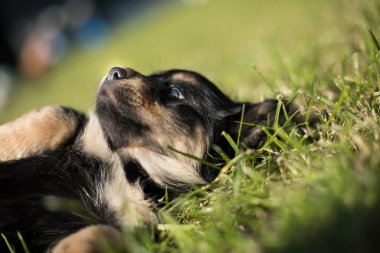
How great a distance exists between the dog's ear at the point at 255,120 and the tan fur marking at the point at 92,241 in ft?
2.58

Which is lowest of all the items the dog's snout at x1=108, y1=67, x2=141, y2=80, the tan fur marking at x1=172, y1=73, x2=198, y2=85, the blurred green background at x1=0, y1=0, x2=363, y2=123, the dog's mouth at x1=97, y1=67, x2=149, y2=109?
the blurred green background at x1=0, y1=0, x2=363, y2=123

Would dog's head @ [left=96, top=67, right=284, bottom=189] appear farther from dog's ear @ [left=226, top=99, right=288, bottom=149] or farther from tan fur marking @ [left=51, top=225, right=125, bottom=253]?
tan fur marking @ [left=51, top=225, right=125, bottom=253]

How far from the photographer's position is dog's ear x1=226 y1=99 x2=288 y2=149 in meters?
2.21

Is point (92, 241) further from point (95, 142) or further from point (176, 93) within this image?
point (176, 93)

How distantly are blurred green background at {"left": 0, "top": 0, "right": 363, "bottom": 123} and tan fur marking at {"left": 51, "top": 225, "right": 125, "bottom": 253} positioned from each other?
1248mm

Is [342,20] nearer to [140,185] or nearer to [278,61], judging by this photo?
[278,61]

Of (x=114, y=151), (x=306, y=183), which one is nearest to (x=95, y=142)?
(x=114, y=151)

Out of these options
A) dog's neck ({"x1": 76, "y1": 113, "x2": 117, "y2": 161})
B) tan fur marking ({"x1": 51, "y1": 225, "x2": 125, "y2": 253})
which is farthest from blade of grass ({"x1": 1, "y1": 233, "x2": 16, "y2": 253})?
dog's neck ({"x1": 76, "y1": 113, "x2": 117, "y2": 161})

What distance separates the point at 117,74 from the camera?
243cm

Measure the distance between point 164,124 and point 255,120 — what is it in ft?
1.58

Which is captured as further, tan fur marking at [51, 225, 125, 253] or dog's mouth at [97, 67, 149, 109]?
dog's mouth at [97, 67, 149, 109]

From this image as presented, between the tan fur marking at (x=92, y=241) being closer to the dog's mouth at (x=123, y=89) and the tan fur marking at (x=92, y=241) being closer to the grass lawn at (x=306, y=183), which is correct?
the grass lawn at (x=306, y=183)

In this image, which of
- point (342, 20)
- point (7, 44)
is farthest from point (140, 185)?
point (7, 44)

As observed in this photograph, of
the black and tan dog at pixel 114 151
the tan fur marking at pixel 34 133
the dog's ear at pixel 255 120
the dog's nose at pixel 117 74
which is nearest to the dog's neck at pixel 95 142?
the black and tan dog at pixel 114 151
